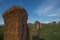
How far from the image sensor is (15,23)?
199 inches

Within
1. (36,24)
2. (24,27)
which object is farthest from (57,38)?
(24,27)

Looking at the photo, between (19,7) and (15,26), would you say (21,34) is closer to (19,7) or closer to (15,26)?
(15,26)

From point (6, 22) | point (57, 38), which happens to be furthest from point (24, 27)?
point (57, 38)

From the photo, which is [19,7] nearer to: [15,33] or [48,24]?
[15,33]

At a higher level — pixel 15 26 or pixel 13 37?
pixel 15 26

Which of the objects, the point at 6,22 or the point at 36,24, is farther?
the point at 36,24

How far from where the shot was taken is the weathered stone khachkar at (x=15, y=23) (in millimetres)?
5012

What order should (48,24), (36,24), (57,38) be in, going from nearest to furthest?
(57,38) < (36,24) < (48,24)

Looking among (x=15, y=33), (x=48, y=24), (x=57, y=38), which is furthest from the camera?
(x=48, y=24)

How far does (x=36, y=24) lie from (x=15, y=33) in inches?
259

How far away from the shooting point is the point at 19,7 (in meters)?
5.16

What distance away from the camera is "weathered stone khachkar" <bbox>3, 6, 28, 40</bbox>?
16.4 ft

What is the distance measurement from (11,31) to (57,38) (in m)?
4.66

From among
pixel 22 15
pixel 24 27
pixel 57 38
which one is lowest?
pixel 57 38
